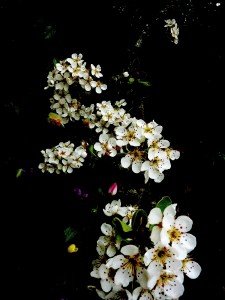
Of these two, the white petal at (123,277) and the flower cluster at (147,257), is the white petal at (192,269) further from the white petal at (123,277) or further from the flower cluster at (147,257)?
the white petal at (123,277)

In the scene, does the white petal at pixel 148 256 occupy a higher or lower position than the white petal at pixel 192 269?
higher

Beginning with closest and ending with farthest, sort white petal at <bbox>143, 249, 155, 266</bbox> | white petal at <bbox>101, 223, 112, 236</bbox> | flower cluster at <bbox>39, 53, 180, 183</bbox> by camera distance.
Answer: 1. white petal at <bbox>143, 249, 155, 266</bbox>
2. white petal at <bbox>101, 223, 112, 236</bbox>
3. flower cluster at <bbox>39, 53, 180, 183</bbox>

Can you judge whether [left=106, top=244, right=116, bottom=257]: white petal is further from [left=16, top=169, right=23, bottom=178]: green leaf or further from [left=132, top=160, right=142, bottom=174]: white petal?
[left=16, top=169, right=23, bottom=178]: green leaf

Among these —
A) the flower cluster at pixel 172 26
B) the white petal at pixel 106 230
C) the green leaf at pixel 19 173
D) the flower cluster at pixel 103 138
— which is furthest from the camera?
the flower cluster at pixel 172 26

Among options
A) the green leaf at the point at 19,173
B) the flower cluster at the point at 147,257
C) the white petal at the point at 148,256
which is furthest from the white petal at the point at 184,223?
the green leaf at the point at 19,173

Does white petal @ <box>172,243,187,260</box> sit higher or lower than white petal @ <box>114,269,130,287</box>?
higher

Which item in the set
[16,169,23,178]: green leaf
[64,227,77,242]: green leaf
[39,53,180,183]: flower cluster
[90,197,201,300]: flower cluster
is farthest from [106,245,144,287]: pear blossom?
[16,169,23,178]: green leaf

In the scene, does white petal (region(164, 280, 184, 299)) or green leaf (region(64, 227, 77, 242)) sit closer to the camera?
white petal (region(164, 280, 184, 299))
